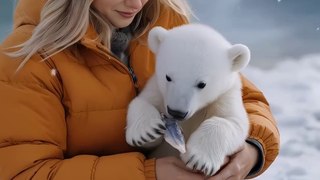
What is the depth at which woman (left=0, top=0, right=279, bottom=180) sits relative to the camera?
4.05 ft

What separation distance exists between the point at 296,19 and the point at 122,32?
1803 millimetres

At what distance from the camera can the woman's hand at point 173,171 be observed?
1.20 meters

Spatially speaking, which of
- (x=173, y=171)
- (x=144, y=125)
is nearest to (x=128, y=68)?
(x=144, y=125)

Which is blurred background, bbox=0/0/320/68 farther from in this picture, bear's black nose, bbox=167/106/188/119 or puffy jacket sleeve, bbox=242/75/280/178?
bear's black nose, bbox=167/106/188/119

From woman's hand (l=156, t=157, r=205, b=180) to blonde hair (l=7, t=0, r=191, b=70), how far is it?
0.41m

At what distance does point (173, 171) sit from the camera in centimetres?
120

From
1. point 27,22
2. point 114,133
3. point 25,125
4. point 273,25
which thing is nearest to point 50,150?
point 25,125

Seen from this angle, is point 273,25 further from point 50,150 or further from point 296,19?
point 50,150

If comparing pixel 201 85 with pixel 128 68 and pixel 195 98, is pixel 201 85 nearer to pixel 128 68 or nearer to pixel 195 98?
pixel 195 98

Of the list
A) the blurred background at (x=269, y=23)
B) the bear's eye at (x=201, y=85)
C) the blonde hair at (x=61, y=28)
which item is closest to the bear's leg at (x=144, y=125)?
the bear's eye at (x=201, y=85)

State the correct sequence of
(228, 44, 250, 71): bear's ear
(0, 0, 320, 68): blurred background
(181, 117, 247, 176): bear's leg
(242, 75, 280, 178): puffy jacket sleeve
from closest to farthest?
(181, 117, 247, 176): bear's leg, (228, 44, 250, 71): bear's ear, (242, 75, 280, 178): puffy jacket sleeve, (0, 0, 320, 68): blurred background

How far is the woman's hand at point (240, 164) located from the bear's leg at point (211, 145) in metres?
0.04

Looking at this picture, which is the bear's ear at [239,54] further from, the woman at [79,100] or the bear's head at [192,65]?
the woman at [79,100]

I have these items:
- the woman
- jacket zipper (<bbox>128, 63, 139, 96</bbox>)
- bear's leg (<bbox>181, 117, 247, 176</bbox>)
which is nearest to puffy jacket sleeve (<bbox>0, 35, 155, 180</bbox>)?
the woman
